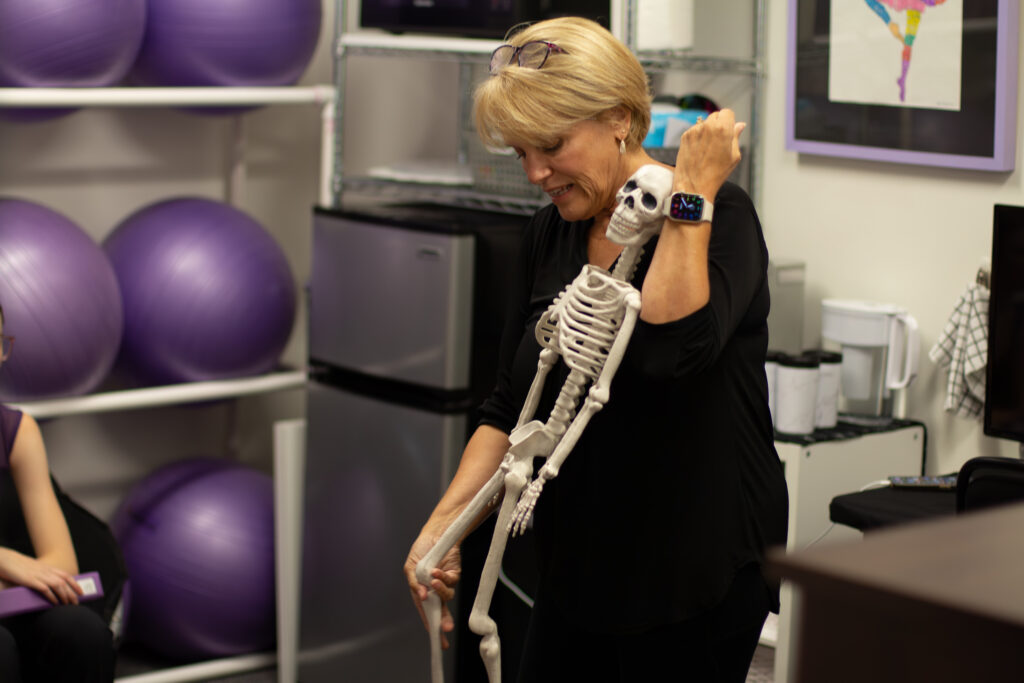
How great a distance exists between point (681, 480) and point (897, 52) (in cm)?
153

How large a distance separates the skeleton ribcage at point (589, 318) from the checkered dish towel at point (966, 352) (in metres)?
1.22

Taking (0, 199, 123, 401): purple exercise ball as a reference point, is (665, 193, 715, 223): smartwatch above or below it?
above

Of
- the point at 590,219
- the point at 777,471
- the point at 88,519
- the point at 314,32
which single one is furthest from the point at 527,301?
the point at 314,32

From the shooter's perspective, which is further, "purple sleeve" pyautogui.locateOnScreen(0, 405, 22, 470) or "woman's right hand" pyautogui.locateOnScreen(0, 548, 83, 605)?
"purple sleeve" pyautogui.locateOnScreen(0, 405, 22, 470)

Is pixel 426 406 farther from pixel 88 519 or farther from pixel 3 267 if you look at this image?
pixel 3 267

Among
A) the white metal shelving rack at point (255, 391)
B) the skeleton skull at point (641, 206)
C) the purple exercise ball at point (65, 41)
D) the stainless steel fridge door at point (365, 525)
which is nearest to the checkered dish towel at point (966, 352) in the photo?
the stainless steel fridge door at point (365, 525)

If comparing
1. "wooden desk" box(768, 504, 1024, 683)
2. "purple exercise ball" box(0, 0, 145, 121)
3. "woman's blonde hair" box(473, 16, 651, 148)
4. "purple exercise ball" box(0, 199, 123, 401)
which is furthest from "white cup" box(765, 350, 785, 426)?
"wooden desk" box(768, 504, 1024, 683)

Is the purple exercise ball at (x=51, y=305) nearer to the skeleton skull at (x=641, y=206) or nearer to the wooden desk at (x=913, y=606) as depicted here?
the skeleton skull at (x=641, y=206)

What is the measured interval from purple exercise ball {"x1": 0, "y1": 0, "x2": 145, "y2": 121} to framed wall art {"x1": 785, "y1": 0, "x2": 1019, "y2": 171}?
4.86 feet

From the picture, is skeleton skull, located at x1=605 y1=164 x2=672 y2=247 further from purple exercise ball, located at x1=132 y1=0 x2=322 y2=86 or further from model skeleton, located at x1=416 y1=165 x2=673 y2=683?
purple exercise ball, located at x1=132 y1=0 x2=322 y2=86

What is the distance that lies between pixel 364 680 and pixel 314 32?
156 cm

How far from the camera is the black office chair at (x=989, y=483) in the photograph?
1846mm

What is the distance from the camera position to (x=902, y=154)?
2.67 m

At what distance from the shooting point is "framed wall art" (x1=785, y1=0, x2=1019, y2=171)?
247 cm
